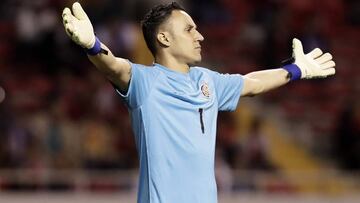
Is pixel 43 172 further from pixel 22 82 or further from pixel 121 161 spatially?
pixel 22 82

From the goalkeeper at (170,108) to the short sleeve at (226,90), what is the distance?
0.07m

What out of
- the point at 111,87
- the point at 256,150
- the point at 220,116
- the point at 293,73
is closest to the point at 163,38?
the point at 293,73

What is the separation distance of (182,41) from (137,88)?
378mm

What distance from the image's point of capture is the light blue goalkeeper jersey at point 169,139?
5750 millimetres

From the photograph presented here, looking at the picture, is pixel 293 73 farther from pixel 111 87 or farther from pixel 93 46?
pixel 111 87

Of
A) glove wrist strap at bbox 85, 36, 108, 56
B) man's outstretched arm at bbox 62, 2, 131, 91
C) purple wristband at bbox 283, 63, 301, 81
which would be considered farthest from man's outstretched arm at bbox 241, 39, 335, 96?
glove wrist strap at bbox 85, 36, 108, 56

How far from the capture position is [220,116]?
12.5 m

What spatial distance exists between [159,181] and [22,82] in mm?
7388

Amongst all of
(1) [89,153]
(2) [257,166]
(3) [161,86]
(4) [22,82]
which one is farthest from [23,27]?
(3) [161,86]

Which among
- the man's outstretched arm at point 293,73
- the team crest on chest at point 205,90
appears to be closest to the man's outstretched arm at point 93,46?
the team crest on chest at point 205,90

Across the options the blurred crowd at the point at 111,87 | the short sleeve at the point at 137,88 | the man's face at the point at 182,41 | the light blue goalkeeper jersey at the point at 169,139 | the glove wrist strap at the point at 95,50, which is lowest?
Answer: the light blue goalkeeper jersey at the point at 169,139

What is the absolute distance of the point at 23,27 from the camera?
1356 cm

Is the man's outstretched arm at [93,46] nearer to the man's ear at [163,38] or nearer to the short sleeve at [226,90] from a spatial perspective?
the man's ear at [163,38]

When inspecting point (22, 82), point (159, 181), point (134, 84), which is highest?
point (22, 82)
